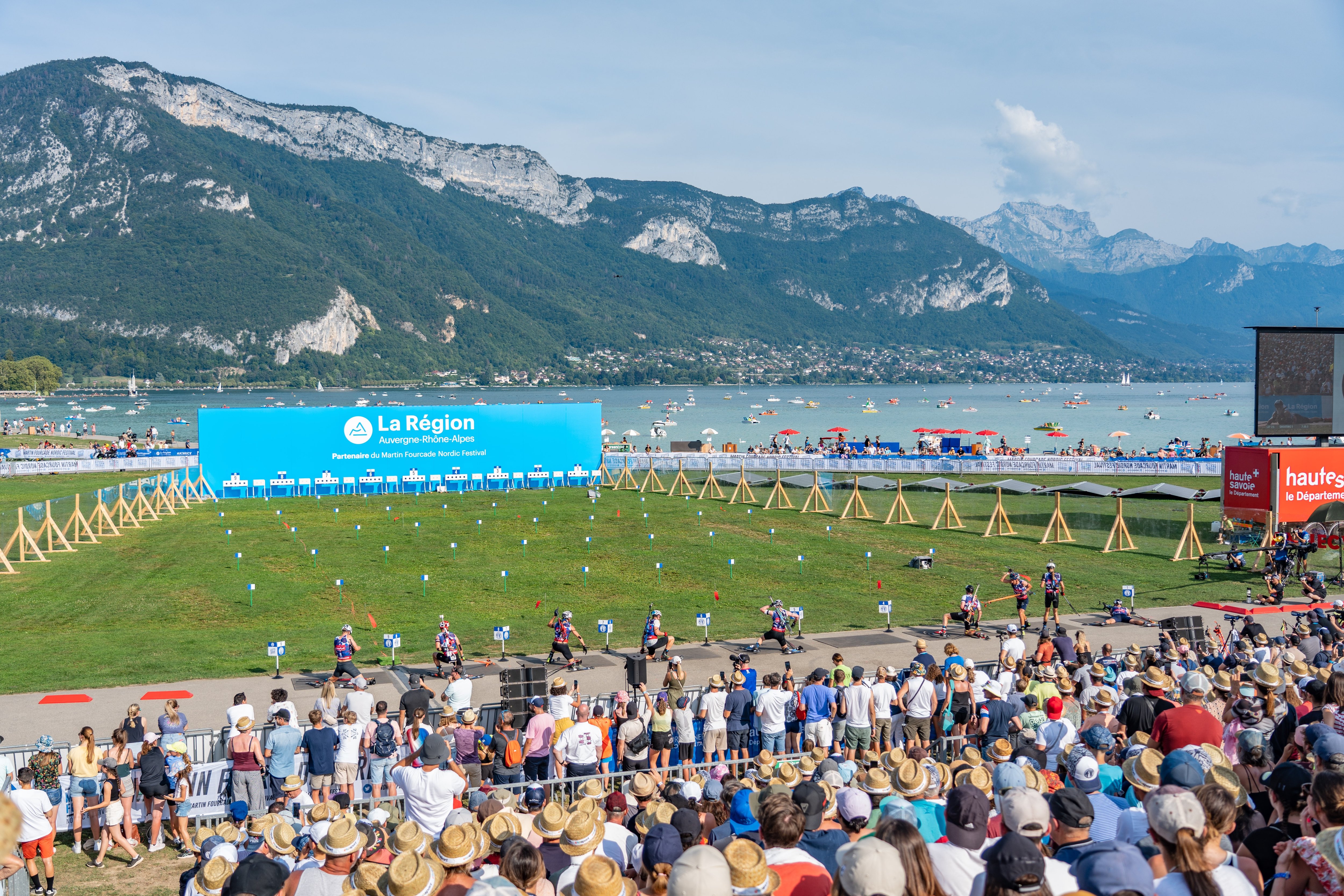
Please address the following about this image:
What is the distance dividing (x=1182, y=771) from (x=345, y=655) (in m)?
14.0

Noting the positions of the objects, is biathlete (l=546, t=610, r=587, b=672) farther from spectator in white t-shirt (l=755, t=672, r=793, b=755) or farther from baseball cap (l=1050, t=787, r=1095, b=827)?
baseball cap (l=1050, t=787, r=1095, b=827)

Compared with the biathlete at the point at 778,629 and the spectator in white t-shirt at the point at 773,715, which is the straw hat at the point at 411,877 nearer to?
the spectator in white t-shirt at the point at 773,715

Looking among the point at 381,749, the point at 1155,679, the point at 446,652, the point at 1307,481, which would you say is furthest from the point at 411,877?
the point at 1307,481

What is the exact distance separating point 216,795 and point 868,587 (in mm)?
18377

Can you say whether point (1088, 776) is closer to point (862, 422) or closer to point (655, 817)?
point (655, 817)

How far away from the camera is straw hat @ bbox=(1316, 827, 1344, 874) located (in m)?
4.41

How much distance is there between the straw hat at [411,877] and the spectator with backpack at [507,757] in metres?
5.62

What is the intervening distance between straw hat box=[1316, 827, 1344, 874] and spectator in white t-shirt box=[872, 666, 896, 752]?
27.8 ft

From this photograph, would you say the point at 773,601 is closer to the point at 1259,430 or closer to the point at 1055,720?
the point at 1055,720

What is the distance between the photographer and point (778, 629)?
19875mm

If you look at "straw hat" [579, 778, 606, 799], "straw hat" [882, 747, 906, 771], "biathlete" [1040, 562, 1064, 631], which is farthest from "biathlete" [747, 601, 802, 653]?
"straw hat" [882, 747, 906, 771]

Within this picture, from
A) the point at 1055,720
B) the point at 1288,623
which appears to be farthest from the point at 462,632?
the point at 1288,623

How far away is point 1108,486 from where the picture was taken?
4931 centimetres

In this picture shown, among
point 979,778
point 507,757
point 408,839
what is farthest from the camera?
point 507,757
